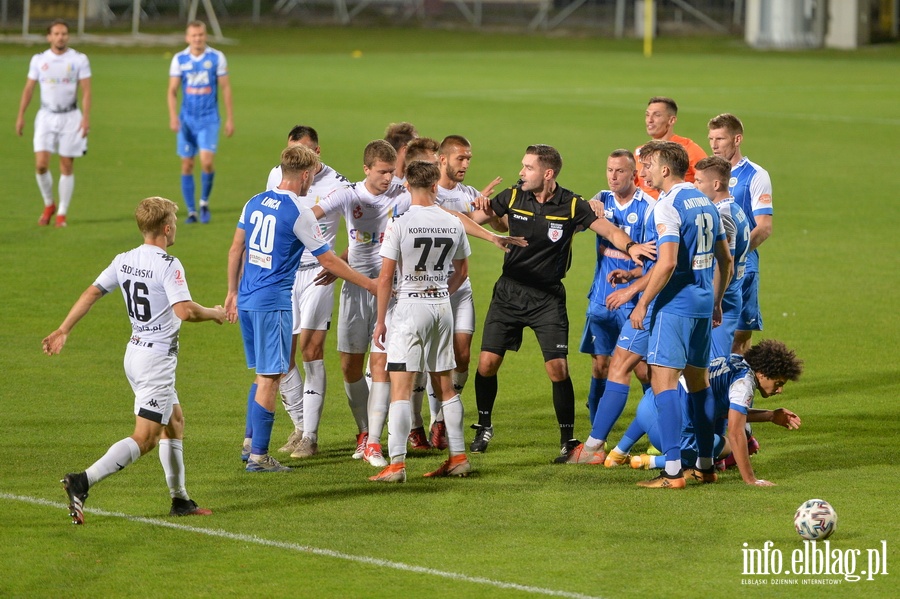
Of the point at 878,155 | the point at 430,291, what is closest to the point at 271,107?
the point at 878,155

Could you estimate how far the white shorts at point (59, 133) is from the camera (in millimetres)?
17719

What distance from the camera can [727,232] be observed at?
905 centimetres

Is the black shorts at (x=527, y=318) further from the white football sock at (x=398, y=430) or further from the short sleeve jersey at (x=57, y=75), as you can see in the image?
the short sleeve jersey at (x=57, y=75)

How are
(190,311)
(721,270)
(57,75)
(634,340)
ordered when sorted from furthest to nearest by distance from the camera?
1. (57,75)
2. (634,340)
3. (721,270)
4. (190,311)

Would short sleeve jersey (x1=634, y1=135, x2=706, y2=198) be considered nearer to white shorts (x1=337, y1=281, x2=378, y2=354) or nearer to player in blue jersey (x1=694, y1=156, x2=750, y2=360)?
player in blue jersey (x1=694, y1=156, x2=750, y2=360)

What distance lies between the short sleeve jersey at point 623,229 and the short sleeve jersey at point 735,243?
556 mm

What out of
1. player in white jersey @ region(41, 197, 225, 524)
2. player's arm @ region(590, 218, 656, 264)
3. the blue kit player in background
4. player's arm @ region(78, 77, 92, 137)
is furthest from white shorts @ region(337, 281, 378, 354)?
the blue kit player in background

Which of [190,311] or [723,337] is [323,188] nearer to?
[190,311]

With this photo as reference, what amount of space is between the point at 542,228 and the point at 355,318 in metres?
1.50

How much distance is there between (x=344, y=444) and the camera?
9531mm

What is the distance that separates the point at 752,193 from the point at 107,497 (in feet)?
18.2

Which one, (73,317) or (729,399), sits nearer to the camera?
(73,317)

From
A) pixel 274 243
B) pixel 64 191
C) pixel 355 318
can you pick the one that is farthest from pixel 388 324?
pixel 64 191

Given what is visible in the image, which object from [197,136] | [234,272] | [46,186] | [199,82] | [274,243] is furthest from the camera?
[197,136]
